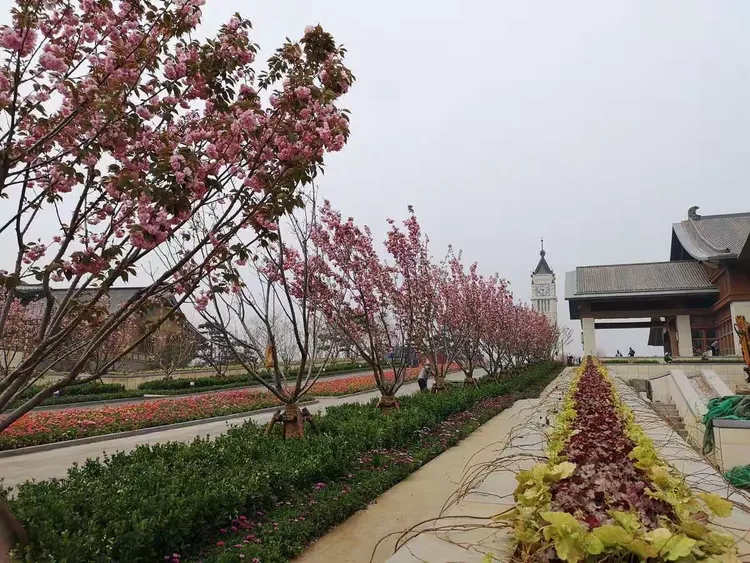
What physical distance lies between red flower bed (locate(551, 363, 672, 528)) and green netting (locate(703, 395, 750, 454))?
4389 millimetres

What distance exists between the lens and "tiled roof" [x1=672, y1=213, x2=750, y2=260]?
2356 cm

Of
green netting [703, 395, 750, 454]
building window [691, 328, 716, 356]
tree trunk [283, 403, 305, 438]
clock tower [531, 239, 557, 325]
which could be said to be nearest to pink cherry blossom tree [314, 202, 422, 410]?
tree trunk [283, 403, 305, 438]

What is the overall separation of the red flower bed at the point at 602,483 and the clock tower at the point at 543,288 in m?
54.6

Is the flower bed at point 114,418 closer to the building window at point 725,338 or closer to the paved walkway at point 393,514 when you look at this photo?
Answer: the paved walkway at point 393,514

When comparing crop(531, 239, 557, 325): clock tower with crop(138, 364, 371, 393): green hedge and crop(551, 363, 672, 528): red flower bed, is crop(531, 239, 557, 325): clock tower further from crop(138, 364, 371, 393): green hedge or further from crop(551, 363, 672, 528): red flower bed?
crop(551, 363, 672, 528): red flower bed

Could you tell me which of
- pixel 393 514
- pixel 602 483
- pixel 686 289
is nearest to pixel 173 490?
pixel 393 514

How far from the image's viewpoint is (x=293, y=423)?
658cm

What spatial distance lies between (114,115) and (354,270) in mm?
5970

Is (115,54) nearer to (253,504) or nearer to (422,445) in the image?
(253,504)

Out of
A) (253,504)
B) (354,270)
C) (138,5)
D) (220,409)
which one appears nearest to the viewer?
(138,5)

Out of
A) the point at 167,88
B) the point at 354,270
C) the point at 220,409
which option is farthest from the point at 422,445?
the point at 220,409

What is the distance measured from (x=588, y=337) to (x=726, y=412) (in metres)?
21.5

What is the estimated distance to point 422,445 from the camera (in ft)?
24.6

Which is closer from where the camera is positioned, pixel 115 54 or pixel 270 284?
pixel 115 54
